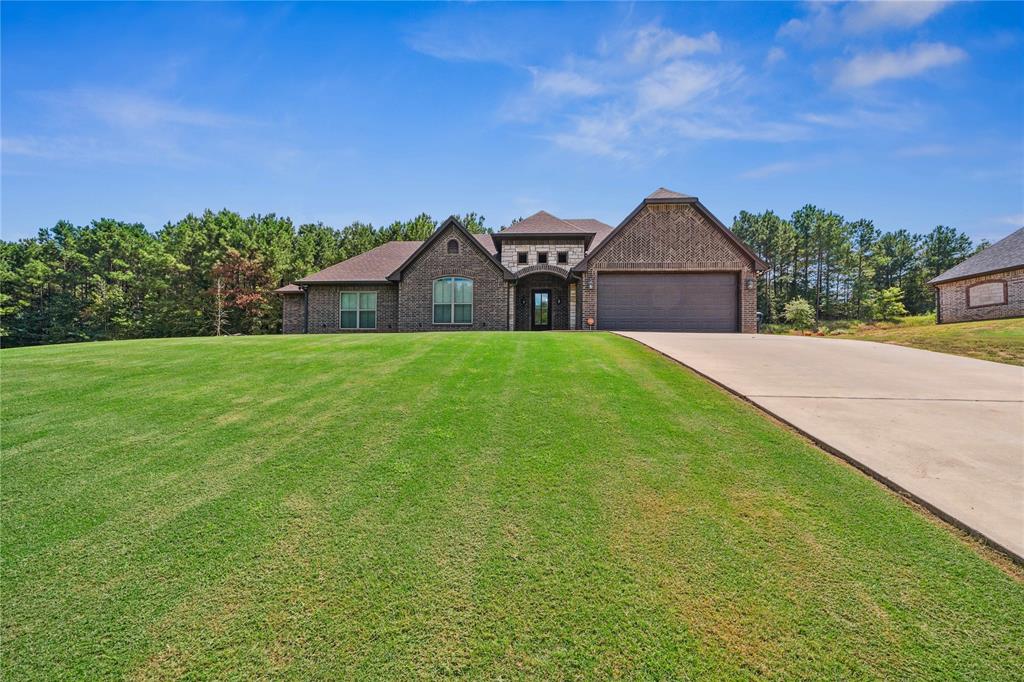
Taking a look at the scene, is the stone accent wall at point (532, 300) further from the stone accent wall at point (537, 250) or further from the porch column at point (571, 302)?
the stone accent wall at point (537, 250)

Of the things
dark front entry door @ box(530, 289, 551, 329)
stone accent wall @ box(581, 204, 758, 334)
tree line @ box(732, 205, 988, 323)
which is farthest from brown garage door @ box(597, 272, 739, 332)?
tree line @ box(732, 205, 988, 323)

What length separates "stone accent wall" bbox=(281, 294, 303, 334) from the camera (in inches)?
851

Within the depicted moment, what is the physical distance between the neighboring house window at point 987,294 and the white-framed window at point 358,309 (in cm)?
3219

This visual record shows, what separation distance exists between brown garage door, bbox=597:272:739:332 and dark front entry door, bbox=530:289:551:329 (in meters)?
3.31

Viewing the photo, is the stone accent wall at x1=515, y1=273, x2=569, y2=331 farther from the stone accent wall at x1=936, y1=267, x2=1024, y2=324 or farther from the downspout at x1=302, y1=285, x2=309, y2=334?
the stone accent wall at x1=936, y1=267, x2=1024, y2=324

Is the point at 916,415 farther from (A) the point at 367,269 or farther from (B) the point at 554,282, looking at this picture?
(A) the point at 367,269

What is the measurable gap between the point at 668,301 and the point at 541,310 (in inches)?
238

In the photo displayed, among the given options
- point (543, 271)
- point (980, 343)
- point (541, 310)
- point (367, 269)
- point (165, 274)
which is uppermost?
point (165, 274)

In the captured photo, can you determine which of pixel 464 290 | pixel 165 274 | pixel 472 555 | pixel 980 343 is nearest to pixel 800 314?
pixel 980 343

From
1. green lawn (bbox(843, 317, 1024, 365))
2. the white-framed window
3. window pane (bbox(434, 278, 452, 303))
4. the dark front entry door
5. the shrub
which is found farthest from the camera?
the shrub

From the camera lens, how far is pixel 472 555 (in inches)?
104

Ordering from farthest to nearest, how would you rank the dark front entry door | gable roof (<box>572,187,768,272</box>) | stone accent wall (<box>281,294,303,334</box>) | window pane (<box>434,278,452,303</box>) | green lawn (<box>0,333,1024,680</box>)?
1. stone accent wall (<box>281,294,303,334</box>)
2. the dark front entry door
3. window pane (<box>434,278,452,303</box>)
4. gable roof (<box>572,187,768,272</box>)
5. green lawn (<box>0,333,1024,680</box>)

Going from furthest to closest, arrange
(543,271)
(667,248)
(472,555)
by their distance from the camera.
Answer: (543,271)
(667,248)
(472,555)

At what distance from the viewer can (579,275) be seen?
1869 cm
